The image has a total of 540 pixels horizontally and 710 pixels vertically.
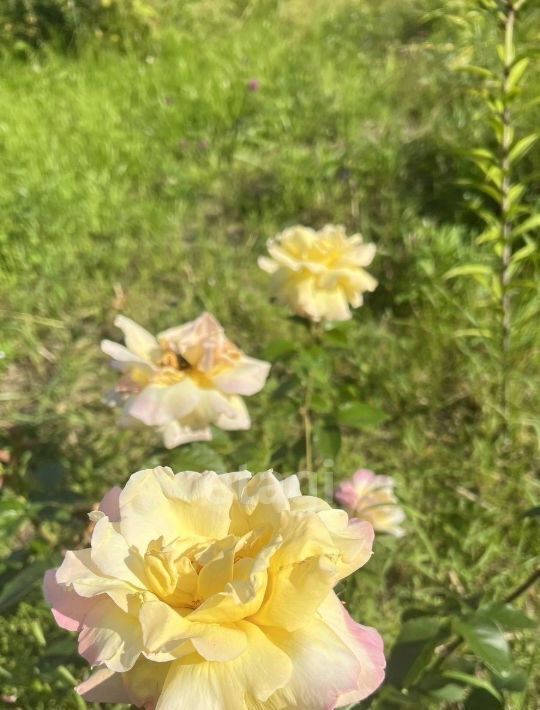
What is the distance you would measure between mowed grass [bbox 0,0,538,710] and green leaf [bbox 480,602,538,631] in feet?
0.91

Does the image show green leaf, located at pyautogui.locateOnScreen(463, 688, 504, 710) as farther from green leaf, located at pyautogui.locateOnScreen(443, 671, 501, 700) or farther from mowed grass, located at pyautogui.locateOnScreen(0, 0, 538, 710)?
mowed grass, located at pyautogui.locateOnScreen(0, 0, 538, 710)

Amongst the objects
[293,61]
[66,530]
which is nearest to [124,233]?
[66,530]

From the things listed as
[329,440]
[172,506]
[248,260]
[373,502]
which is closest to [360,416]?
[329,440]

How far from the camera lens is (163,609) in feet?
1.86

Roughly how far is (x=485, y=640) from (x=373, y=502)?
1.51 ft

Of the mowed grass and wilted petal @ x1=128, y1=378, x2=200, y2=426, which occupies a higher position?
wilted petal @ x1=128, y1=378, x2=200, y2=426

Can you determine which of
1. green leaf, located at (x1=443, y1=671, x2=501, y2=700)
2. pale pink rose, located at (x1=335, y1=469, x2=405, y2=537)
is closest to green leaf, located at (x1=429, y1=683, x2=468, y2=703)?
green leaf, located at (x1=443, y1=671, x2=501, y2=700)

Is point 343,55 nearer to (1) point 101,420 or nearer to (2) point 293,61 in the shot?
(2) point 293,61

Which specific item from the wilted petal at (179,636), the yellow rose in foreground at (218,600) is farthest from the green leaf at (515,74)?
the wilted petal at (179,636)

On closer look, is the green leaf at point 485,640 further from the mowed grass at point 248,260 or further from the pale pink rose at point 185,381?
the pale pink rose at point 185,381

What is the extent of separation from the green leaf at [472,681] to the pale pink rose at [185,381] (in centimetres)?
52

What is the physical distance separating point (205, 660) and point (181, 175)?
9.51 ft

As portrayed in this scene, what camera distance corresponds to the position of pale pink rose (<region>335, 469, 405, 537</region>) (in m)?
1.35

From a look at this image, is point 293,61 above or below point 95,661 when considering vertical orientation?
below
